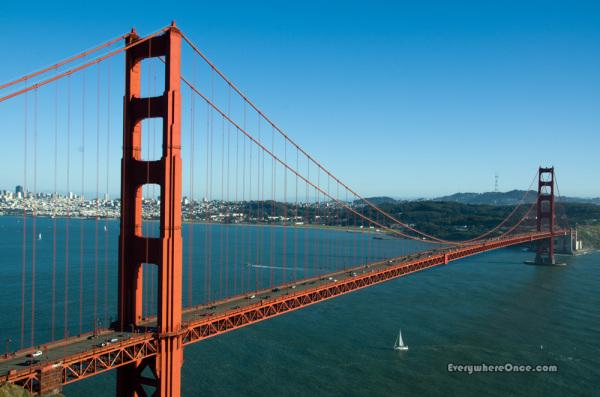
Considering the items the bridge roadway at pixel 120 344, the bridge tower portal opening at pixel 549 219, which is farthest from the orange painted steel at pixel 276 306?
the bridge tower portal opening at pixel 549 219

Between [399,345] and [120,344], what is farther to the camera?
[399,345]

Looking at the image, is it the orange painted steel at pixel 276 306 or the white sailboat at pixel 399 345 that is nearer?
the orange painted steel at pixel 276 306

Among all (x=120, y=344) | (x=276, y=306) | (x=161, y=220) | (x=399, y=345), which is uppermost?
(x=161, y=220)

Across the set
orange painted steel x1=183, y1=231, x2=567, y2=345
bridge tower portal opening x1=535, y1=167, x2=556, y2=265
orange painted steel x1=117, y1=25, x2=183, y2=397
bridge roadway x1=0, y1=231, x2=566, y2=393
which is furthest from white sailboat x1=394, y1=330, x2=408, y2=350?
bridge tower portal opening x1=535, y1=167, x2=556, y2=265

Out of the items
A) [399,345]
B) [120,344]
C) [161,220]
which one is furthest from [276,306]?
[399,345]

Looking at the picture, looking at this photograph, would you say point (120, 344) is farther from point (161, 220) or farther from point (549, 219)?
point (549, 219)

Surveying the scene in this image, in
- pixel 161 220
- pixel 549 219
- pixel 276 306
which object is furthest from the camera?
pixel 549 219

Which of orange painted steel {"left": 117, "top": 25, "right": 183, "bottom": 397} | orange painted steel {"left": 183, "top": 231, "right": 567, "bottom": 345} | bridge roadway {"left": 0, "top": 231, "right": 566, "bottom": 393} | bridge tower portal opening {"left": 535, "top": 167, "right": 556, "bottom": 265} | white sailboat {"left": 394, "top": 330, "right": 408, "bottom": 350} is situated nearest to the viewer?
bridge roadway {"left": 0, "top": 231, "right": 566, "bottom": 393}

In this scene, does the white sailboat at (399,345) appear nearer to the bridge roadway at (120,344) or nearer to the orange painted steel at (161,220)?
the bridge roadway at (120,344)

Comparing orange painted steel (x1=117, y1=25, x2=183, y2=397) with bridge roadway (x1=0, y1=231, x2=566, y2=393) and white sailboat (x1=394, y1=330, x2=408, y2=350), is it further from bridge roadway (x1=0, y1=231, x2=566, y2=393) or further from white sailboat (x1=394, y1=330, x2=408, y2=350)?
white sailboat (x1=394, y1=330, x2=408, y2=350)
